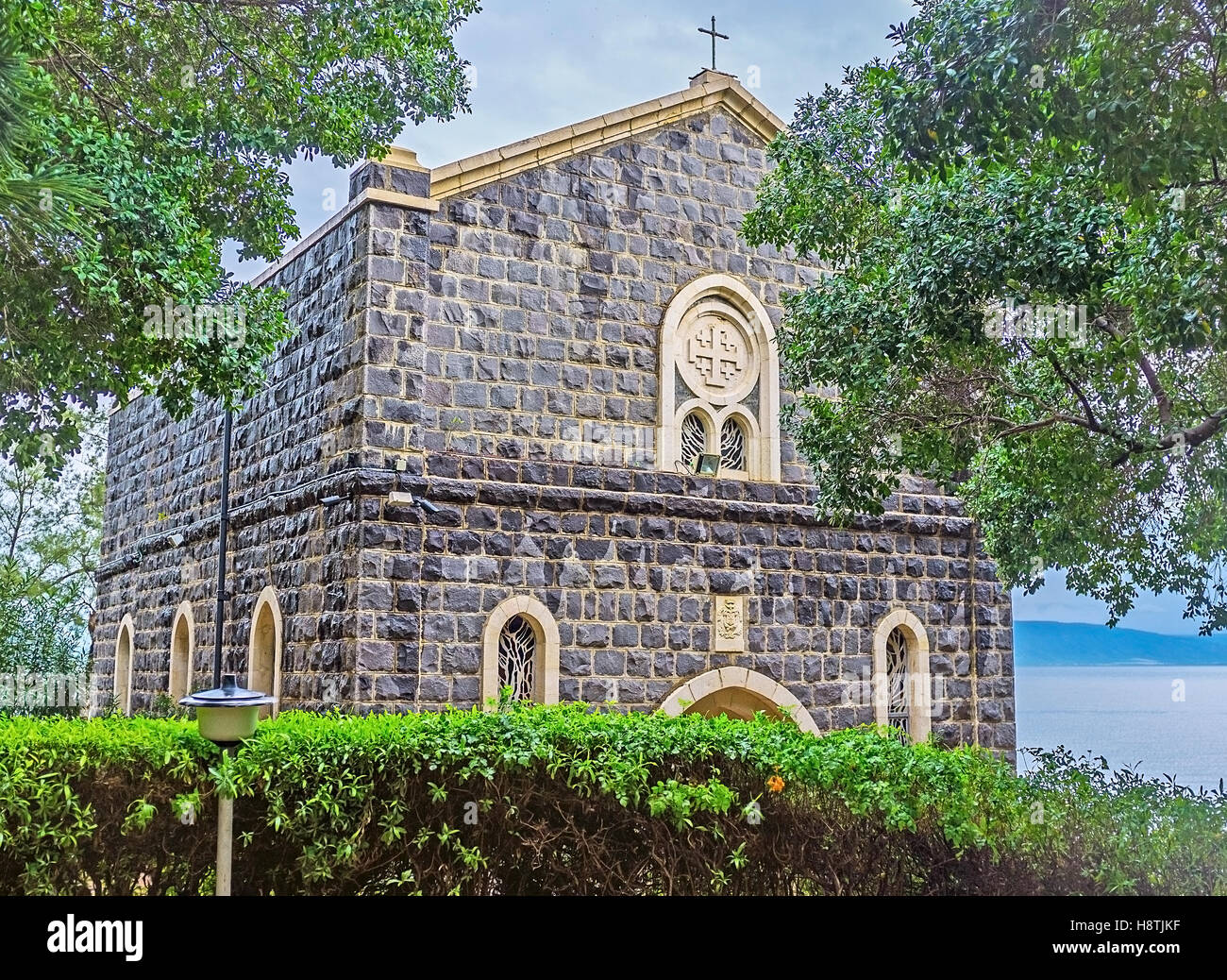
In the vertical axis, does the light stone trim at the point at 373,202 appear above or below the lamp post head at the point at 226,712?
above

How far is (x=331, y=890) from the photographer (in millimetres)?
7367

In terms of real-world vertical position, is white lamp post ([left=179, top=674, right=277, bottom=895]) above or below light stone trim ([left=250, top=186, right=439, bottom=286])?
below

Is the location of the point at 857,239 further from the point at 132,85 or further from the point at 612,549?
the point at 132,85

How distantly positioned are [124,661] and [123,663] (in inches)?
1.5

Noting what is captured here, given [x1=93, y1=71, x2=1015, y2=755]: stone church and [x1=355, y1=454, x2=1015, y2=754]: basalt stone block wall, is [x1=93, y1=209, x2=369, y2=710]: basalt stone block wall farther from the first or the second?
[x1=355, y1=454, x2=1015, y2=754]: basalt stone block wall

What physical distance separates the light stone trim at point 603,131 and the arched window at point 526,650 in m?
4.06

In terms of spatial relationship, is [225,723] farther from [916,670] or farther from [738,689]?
[916,670]

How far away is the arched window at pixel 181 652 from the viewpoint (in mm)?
15641

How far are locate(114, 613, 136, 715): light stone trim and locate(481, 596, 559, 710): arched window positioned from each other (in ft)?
27.6

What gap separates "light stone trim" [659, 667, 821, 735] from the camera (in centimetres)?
1297

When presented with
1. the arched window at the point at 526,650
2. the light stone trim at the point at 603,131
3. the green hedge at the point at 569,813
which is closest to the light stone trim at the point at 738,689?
the arched window at the point at 526,650

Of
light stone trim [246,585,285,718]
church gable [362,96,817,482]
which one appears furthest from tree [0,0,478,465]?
light stone trim [246,585,285,718]

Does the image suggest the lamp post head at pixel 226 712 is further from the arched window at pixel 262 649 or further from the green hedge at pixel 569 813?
the arched window at pixel 262 649

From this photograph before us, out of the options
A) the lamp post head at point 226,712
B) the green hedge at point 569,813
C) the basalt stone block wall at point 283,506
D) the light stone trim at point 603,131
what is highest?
the light stone trim at point 603,131
